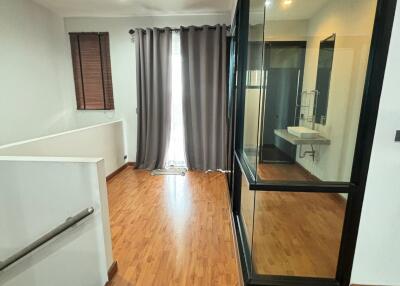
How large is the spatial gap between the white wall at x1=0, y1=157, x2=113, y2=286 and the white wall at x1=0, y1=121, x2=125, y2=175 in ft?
1.19

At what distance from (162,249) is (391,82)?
2.05m

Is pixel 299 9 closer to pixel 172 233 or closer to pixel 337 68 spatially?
pixel 337 68

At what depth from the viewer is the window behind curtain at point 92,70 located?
397 centimetres

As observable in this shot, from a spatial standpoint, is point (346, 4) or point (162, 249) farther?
point (346, 4)

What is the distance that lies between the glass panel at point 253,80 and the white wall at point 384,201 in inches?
30.0

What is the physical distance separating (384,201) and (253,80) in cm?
140

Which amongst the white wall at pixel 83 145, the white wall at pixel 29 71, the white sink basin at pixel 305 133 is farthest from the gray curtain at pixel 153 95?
the white sink basin at pixel 305 133

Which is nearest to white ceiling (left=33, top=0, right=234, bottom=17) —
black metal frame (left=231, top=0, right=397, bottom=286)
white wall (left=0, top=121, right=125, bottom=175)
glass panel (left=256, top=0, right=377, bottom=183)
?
glass panel (left=256, top=0, right=377, bottom=183)

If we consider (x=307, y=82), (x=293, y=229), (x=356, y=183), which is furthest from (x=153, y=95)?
(x=356, y=183)

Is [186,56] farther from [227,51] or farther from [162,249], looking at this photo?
[162,249]

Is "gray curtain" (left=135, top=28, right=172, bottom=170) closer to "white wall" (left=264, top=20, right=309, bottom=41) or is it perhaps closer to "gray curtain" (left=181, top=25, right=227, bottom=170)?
"gray curtain" (left=181, top=25, right=227, bottom=170)

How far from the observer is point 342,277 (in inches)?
61.1

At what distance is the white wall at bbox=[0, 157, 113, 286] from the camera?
149cm

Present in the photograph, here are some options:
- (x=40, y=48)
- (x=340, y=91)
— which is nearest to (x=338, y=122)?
(x=340, y=91)
